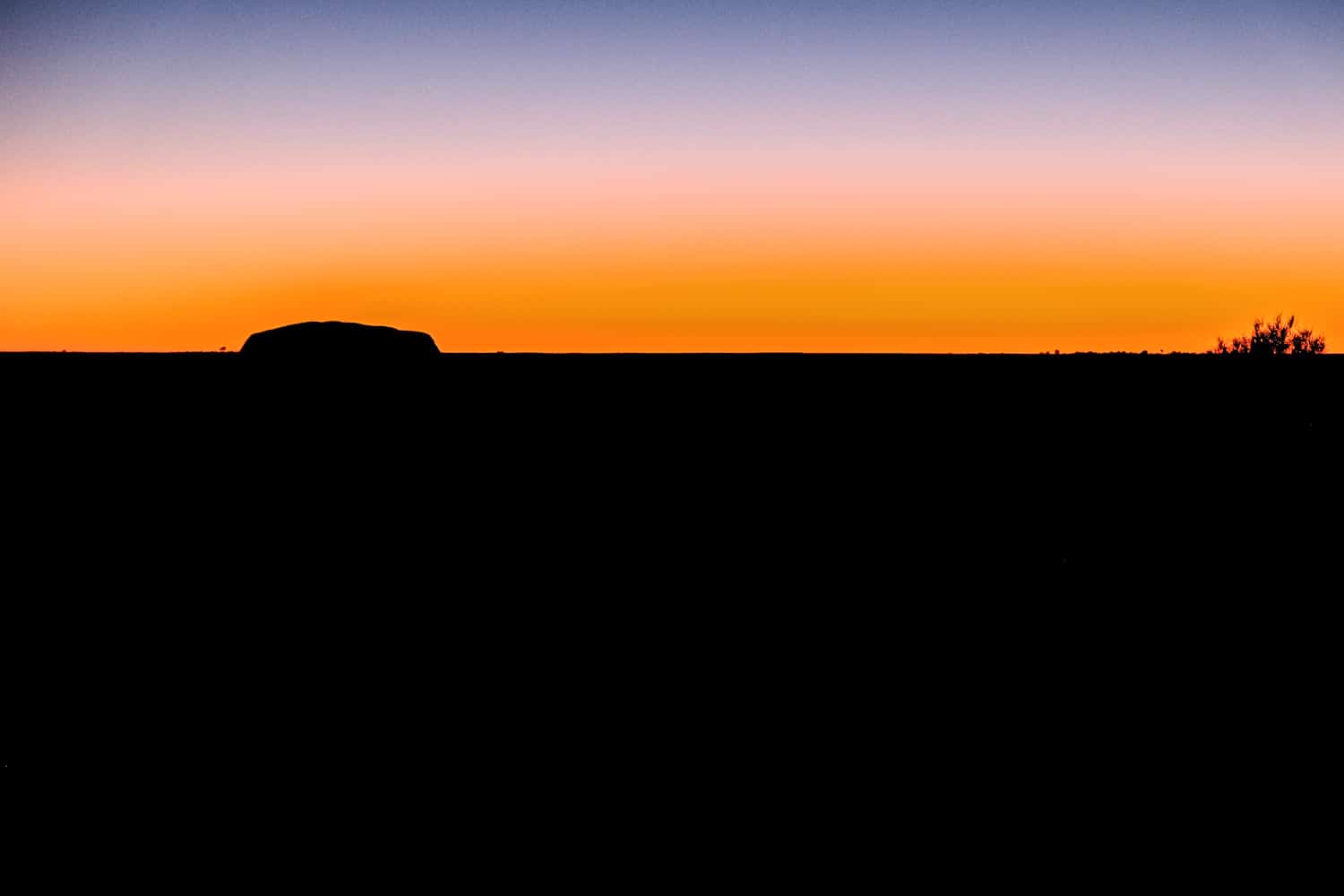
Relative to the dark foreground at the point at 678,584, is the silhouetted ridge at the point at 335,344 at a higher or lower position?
higher

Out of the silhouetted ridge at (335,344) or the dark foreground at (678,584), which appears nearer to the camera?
Result: the dark foreground at (678,584)

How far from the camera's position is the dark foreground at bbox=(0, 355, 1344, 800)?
14.3 feet

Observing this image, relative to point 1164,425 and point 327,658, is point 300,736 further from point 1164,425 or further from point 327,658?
point 1164,425

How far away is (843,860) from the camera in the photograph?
3.40m

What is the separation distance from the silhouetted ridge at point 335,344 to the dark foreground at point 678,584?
532 mm

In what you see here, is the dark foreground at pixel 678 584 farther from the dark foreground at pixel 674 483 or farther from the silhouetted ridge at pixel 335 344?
the silhouetted ridge at pixel 335 344

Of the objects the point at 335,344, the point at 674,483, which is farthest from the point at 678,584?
the point at 335,344

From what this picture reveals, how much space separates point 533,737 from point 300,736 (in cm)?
104

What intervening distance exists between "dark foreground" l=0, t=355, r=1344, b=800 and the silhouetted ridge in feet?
1.75

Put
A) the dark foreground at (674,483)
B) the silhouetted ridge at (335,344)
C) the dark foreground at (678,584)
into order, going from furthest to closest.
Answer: the silhouetted ridge at (335,344)
the dark foreground at (674,483)
the dark foreground at (678,584)

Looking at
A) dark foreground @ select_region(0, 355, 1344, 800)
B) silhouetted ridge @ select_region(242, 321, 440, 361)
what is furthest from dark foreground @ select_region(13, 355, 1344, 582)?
silhouetted ridge @ select_region(242, 321, 440, 361)

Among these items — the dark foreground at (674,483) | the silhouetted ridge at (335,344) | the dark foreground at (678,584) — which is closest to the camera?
the dark foreground at (678,584)

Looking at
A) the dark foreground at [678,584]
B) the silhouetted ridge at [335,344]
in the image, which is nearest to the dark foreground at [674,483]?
the dark foreground at [678,584]

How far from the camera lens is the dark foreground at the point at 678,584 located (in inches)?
171
